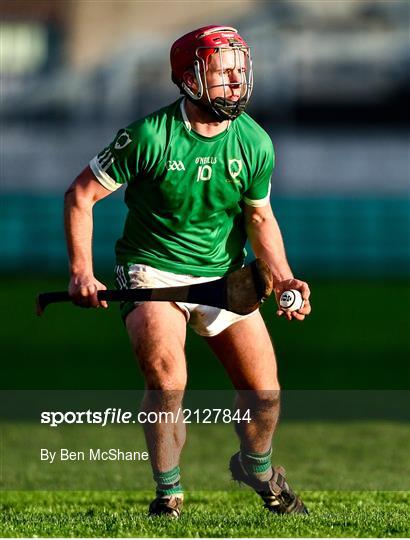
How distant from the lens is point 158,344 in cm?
555

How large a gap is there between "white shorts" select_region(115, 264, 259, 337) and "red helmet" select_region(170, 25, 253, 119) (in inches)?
26.6

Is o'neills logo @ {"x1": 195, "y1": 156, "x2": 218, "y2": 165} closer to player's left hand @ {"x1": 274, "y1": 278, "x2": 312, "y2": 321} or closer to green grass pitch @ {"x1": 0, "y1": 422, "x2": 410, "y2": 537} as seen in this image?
player's left hand @ {"x1": 274, "y1": 278, "x2": 312, "y2": 321}

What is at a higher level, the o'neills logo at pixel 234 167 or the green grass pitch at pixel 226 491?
the o'neills logo at pixel 234 167

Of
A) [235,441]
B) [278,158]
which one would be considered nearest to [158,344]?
[235,441]

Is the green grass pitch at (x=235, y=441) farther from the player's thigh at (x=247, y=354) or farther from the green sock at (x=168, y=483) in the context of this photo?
the player's thigh at (x=247, y=354)

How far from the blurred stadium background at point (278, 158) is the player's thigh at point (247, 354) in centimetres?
665

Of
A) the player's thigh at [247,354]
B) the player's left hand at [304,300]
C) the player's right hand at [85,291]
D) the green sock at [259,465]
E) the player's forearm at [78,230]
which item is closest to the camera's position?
the player's right hand at [85,291]

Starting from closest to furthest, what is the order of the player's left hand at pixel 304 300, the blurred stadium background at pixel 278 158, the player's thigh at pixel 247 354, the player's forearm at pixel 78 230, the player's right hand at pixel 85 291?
the player's right hand at pixel 85 291, the player's forearm at pixel 78 230, the player's left hand at pixel 304 300, the player's thigh at pixel 247 354, the blurred stadium background at pixel 278 158

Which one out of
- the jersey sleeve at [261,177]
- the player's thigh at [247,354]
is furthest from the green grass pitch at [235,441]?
the jersey sleeve at [261,177]

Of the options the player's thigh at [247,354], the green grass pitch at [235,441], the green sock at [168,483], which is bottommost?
the green grass pitch at [235,441]

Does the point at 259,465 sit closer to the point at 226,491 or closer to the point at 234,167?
the point at 226,491

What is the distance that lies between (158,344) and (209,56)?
114 cm

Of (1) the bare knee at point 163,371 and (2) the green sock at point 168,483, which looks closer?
(1) the bare knee at point 163,371

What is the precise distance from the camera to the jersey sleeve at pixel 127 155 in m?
5.54
